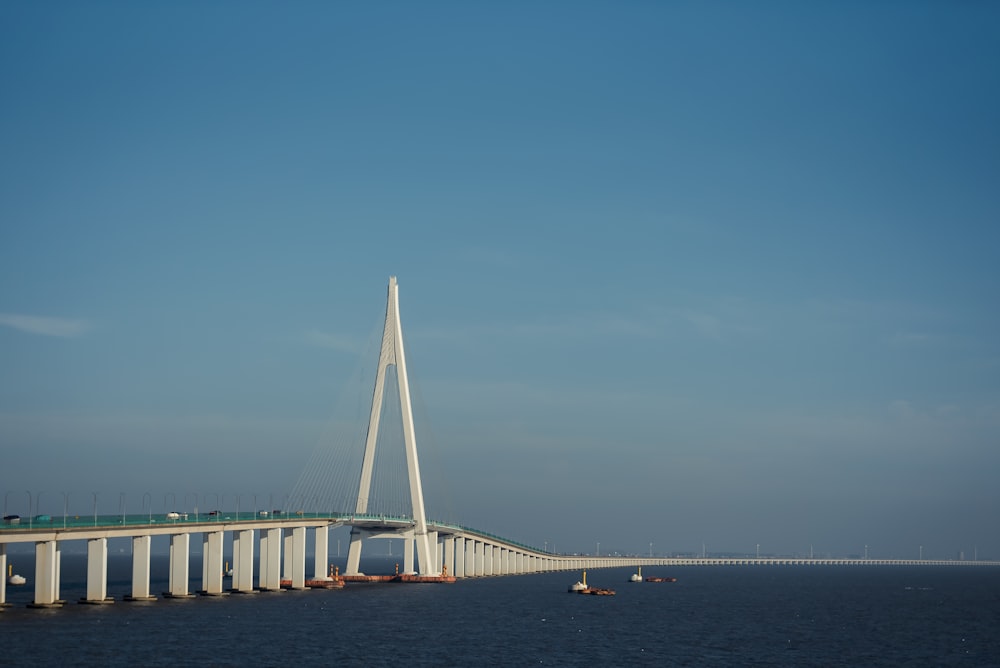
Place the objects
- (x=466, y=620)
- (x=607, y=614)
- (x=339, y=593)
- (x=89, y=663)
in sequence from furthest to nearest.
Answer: (x=339, y=593), (x=607, y=614), (x=466, y=620), (x=89, y=663)

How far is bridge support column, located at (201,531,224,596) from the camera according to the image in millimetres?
100625

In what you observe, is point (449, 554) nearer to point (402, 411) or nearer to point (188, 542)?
point (402, 411)

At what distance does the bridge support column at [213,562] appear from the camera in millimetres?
100625

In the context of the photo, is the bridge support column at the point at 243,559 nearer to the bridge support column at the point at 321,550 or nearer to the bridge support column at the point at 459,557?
the bridge support column at the point at 321,550

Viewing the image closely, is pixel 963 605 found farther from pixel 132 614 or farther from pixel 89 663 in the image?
pixel 89 663

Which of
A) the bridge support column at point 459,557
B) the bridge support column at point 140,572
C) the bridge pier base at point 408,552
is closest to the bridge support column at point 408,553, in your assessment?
the bridge pier base at point 408,552

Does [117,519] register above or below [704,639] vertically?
A: above

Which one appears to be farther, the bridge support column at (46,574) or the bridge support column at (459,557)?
the bridge support column at (459,557)

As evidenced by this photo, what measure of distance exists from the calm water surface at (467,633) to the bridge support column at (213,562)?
209 cm

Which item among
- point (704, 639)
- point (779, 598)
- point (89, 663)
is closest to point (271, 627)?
point (89, 663)

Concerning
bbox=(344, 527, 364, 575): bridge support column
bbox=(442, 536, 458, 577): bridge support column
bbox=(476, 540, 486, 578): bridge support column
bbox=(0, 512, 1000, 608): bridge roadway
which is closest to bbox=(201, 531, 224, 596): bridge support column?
bbox=(0, 512, 1000, 608): bridge roadway

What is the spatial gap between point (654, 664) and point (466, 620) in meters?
26.1

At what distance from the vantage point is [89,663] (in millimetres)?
57375

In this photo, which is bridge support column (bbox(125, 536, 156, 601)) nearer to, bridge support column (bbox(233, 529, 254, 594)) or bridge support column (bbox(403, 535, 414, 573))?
bridge support column (bbox(233, 529, 254, 594))
